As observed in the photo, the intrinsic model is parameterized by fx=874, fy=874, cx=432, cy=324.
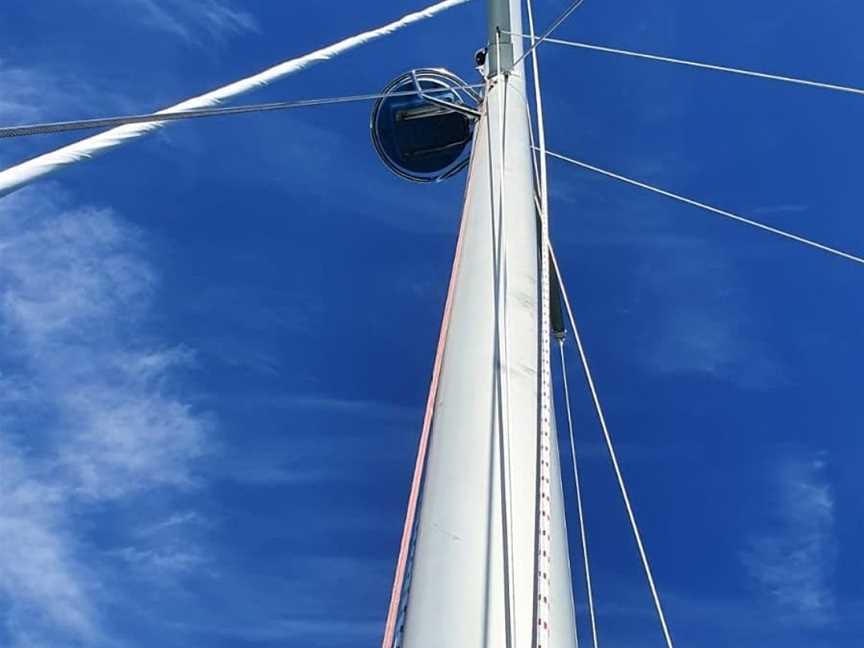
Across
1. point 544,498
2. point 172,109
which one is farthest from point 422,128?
point 544,498

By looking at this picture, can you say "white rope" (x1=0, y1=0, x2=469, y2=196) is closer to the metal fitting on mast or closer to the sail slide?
the metal fitting on mast

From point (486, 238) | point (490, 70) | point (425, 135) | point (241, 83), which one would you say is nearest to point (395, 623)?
point (486, 238)

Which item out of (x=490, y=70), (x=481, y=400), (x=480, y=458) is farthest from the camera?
(x=490, y=70)

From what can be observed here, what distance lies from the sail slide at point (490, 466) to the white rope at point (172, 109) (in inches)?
57.9

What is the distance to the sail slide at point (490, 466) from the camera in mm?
3508

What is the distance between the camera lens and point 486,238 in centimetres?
553

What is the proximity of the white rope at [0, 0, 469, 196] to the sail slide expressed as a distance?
4.82ft

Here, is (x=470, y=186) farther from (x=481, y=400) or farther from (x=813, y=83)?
(x=813, y=83)

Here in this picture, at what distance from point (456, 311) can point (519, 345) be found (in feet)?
1.77

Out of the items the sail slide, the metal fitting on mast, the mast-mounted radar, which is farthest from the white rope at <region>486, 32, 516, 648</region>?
the mast-mounted radar

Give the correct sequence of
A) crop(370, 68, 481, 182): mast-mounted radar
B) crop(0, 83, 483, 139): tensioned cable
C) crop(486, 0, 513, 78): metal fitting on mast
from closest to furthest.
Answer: crop(0, 83, 483, 139): tensioned cable
crop(486, 0, 513, 78): metal fitting on mast
crop(370, 68, 481, 182): mast-mounted radar

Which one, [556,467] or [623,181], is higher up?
[623,181]

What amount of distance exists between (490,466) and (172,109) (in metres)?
2.43

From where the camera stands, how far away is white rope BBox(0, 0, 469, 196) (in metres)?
3.12
